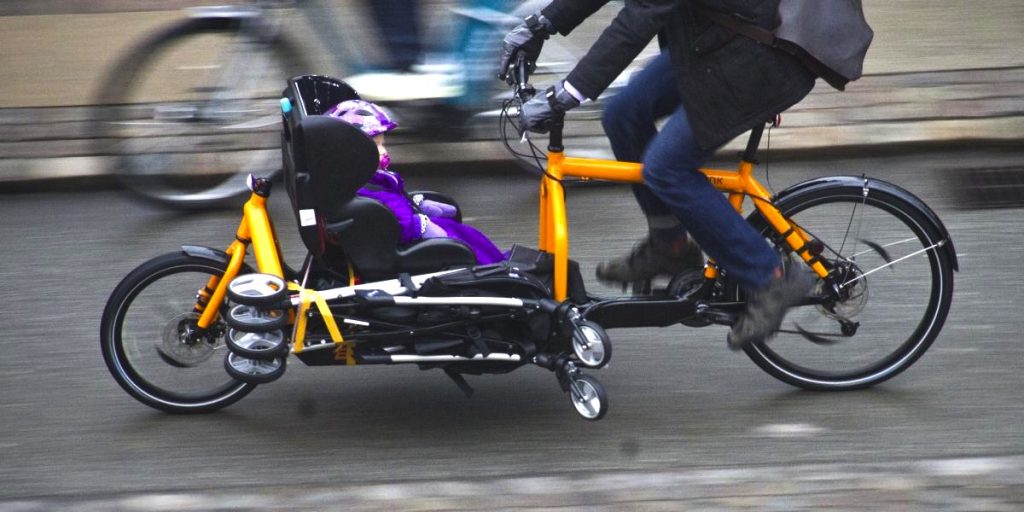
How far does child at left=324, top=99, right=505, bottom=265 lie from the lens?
441cm

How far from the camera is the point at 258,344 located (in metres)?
4.33

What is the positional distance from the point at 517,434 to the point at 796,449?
957 mm

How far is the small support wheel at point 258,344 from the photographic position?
4309 mm

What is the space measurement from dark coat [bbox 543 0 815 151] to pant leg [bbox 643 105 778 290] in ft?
0.27

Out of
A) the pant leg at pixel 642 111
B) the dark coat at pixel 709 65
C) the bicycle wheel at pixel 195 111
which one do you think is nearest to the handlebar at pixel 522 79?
the dark coat at pixel 709 65

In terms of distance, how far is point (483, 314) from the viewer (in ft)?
14.4

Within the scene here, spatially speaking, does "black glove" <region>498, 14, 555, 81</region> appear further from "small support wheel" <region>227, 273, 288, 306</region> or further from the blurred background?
the blurred background

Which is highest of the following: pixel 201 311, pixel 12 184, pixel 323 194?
pixel 323 194

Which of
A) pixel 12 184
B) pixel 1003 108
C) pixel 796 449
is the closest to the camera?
pixel 796 449

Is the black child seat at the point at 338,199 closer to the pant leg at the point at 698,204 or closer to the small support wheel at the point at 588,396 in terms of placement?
the small support wheel at the point at 588,396

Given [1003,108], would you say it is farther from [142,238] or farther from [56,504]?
[56,504]

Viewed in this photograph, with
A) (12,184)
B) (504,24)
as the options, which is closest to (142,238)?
(12,184)

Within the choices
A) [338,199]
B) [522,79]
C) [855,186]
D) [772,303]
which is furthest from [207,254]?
[855,186]

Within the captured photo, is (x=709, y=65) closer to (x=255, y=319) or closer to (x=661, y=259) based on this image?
(x=661, y=259)
